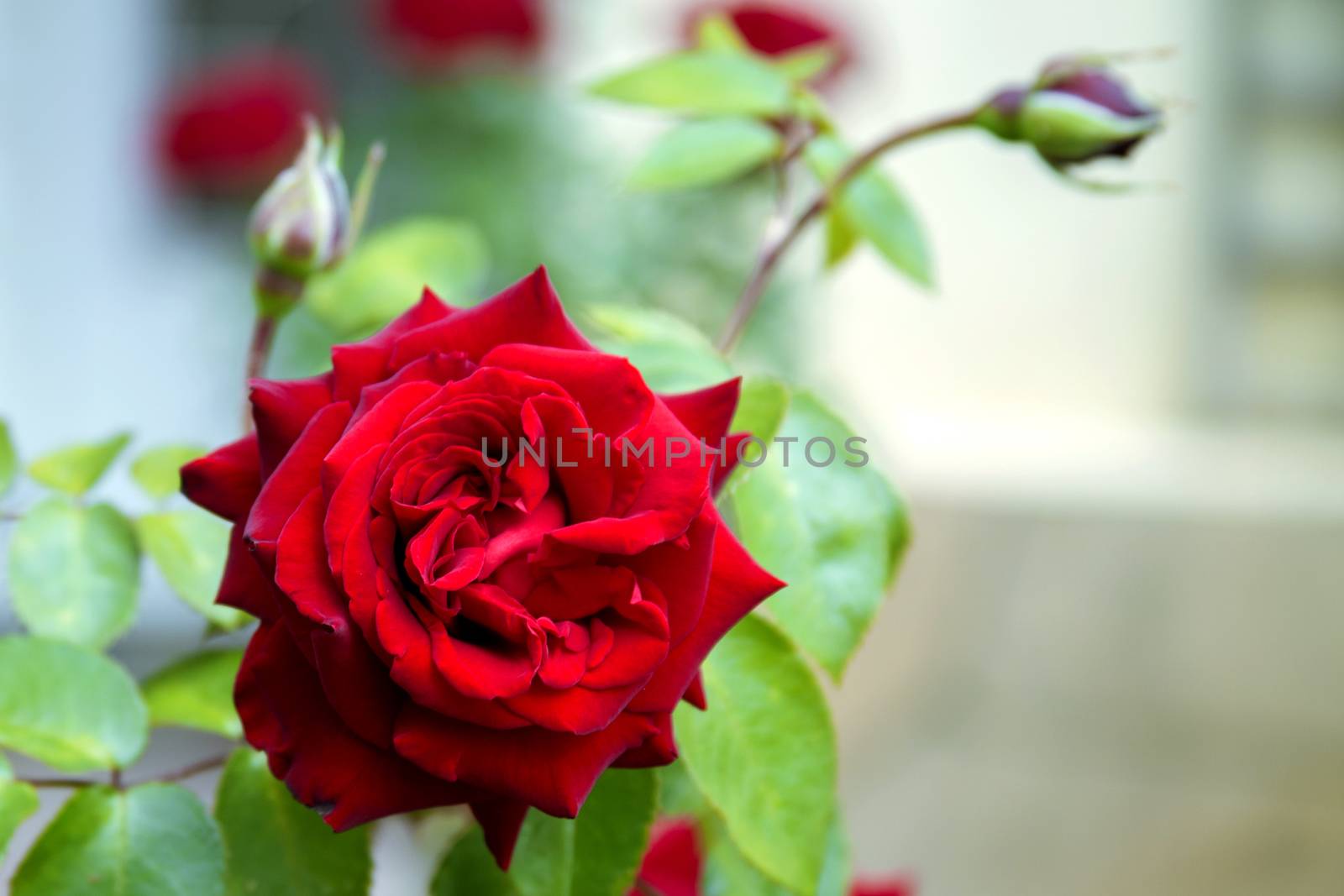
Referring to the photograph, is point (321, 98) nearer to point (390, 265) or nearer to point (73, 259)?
point (73, 259)

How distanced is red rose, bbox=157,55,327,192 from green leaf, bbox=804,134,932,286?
88 centimetres

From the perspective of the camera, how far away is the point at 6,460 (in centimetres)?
25

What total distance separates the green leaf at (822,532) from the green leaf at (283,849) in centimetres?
8

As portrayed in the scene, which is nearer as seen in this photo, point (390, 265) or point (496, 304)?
point (496, 304)

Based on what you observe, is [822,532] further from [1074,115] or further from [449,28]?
[449,28]

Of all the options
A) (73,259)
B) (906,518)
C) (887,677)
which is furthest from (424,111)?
(906,518)

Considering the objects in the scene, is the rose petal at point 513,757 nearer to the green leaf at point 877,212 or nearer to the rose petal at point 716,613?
the rose petal at point 716,613

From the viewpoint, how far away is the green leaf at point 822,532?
0.21 meters

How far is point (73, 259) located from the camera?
1.38 metres

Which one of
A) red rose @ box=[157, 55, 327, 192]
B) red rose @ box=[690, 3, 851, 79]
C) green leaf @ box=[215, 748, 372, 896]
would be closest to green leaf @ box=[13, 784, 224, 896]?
green leaf @ box=[215, 748, 372, 896]

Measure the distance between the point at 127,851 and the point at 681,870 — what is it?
145 millimetres

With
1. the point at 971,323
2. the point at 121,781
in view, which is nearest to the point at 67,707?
the point at 121,781

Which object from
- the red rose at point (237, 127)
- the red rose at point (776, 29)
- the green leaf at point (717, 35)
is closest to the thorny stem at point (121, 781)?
the green leaf at point (717, 35)

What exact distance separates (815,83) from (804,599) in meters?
0.79
